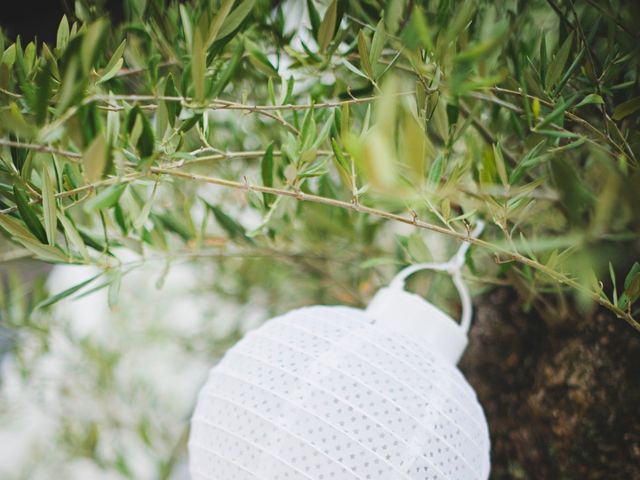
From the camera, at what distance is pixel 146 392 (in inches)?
45.4

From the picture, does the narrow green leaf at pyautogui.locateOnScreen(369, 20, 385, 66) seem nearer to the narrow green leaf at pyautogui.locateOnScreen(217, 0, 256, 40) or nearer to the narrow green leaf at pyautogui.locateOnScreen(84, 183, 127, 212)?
the narrow green leaf at pyautogui.locateOnScreen(217, 0, 256, 40)

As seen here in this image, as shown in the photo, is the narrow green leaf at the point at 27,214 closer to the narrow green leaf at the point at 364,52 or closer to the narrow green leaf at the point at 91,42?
the narrow green leaf at the point at 91,42

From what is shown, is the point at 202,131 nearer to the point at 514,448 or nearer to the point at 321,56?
the point at 321,56

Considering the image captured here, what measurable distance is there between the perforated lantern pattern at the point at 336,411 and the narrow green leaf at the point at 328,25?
0.82 ft

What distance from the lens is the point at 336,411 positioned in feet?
1.42

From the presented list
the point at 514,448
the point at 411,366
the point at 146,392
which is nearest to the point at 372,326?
the point at 411,366

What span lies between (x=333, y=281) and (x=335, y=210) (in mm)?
209

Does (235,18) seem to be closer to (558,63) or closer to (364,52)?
(364,52)

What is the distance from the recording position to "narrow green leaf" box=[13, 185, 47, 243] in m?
0.43

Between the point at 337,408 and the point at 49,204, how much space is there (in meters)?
0.27

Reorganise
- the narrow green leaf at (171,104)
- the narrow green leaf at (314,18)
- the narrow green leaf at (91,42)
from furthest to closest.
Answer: the narrow green leaf at (314,18), the narrow green leaf at (171,104), the narrow green leaf at (91,42)

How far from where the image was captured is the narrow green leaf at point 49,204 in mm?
389

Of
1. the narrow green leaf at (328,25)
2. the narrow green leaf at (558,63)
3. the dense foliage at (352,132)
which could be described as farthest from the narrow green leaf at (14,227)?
the narrow green leaf at (558,63)

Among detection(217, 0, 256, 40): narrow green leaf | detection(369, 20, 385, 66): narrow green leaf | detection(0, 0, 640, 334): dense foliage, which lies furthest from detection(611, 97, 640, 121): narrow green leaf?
detection(217, 0, 256, 40): narrow green leaf
